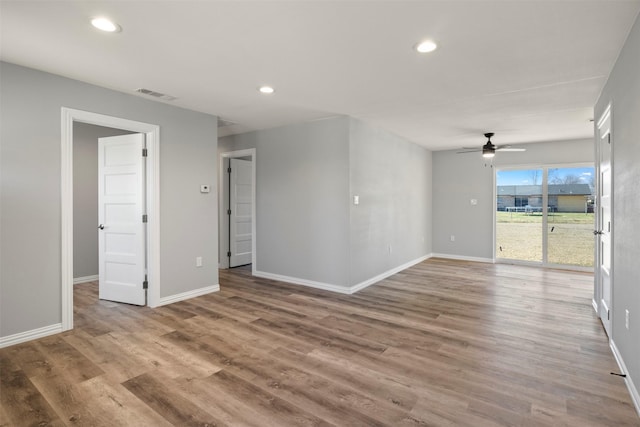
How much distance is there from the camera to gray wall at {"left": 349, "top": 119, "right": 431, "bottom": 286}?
498cm

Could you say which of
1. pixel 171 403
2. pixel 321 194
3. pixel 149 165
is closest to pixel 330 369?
pixel 171 403

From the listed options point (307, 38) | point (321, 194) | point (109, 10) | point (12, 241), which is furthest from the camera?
point (321, 194)

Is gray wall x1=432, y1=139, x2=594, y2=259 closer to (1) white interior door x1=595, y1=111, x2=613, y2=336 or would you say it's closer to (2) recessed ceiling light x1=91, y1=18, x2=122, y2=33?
(1) white interior door x1=595, y1=111, x2=613, y2=336

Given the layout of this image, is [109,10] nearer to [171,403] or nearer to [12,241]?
[12,241]

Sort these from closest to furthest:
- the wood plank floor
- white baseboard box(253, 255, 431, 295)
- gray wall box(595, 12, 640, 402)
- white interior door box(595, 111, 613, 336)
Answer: the wood plank floor < gray wall box(595, 12, 640, 402) < white interior door box(595, 111, 613, 336) < white baseboard box(253, 255, 431, 295)

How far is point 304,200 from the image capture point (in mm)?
5262

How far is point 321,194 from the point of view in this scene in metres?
5.08

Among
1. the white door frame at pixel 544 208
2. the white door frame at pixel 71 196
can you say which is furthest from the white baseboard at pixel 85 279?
the white door frame at pixel 544 208

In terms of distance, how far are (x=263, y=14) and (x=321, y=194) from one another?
309 cm

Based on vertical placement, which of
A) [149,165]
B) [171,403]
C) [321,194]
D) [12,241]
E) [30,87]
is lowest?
[171,403]

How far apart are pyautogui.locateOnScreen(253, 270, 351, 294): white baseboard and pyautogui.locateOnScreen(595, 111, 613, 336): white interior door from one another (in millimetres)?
2933

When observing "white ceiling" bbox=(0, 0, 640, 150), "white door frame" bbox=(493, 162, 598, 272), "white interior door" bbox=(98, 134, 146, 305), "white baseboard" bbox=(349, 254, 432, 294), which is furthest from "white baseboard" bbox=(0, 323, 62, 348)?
"white door frame" bbox=(493, 162, 598, 272)

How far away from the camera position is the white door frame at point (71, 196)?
3344 millimetres

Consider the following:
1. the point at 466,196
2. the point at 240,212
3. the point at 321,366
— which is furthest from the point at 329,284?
the point at 466,196
